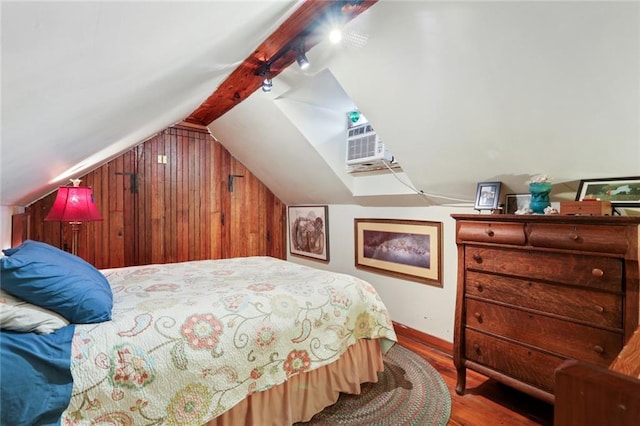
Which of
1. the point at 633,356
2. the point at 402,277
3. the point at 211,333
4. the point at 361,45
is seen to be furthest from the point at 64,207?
the point at 633,356

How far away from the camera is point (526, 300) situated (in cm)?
179

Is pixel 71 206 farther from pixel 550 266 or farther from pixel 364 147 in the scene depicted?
pixel 550 266

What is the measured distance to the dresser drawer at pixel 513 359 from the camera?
1.69 meters

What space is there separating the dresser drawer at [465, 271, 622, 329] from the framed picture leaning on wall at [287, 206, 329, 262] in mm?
2252

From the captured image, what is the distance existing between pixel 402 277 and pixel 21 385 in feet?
9.31

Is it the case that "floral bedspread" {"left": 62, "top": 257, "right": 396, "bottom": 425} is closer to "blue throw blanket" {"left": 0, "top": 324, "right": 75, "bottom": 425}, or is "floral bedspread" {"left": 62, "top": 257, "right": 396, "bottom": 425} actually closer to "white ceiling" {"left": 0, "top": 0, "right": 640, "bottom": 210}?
"blue throw blanket" {"left": 0, "top": 324, "right": 75, "bottom": 425}

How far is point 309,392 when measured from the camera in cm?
180

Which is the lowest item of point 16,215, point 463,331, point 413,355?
point 413,355

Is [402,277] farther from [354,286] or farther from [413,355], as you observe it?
[354,286]

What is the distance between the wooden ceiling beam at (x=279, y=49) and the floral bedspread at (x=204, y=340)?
160 cm

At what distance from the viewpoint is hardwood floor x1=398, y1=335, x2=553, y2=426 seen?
72.7 inches

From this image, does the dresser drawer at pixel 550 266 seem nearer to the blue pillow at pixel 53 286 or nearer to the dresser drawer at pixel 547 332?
the dresser drawer at pixel 547 332

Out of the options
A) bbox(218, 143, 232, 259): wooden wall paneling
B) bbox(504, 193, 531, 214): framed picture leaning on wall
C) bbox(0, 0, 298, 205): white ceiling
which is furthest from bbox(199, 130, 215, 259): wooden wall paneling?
bbox(504, 193, 531, 214): framed picture leaning on wall

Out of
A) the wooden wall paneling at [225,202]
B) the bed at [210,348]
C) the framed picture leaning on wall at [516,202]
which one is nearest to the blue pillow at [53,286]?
the bed at [210,348]
